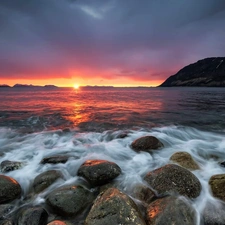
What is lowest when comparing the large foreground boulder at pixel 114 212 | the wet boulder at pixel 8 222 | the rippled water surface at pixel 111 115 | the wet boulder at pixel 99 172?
the rippled water surface at pixel 111 115

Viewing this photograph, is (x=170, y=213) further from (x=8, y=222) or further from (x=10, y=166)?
(x=10, y=166)

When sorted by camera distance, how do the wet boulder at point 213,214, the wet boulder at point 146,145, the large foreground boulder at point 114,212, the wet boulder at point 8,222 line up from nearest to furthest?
the large foreground boulder at point 114,212 < the wet boulder at point 8,222 < the wet boulder at point 213,214 < the wet boulder at point 146,145

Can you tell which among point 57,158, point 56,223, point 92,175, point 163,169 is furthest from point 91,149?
point 56,223

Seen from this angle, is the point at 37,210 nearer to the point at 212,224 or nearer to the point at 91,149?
the point at 212,224

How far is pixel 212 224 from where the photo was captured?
400 cm

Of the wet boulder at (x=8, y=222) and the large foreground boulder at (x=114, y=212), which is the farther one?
the wet boulder at (x=8, y=222)

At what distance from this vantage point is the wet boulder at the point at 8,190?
15.6 feet

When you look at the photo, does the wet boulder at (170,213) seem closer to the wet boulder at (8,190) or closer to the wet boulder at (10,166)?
the wet boulder at (8,190)

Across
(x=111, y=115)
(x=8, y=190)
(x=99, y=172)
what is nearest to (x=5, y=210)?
(x=8, y=190)

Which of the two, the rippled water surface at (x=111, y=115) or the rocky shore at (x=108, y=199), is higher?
the rocky shore at (x=108, y=199)

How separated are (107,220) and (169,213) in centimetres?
137

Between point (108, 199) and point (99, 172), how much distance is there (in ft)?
6.20

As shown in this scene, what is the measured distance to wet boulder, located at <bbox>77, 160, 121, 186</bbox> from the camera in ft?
18.0

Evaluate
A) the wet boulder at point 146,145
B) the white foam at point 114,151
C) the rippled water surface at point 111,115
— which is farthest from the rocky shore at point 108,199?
the rippled water surface at point 111,115
